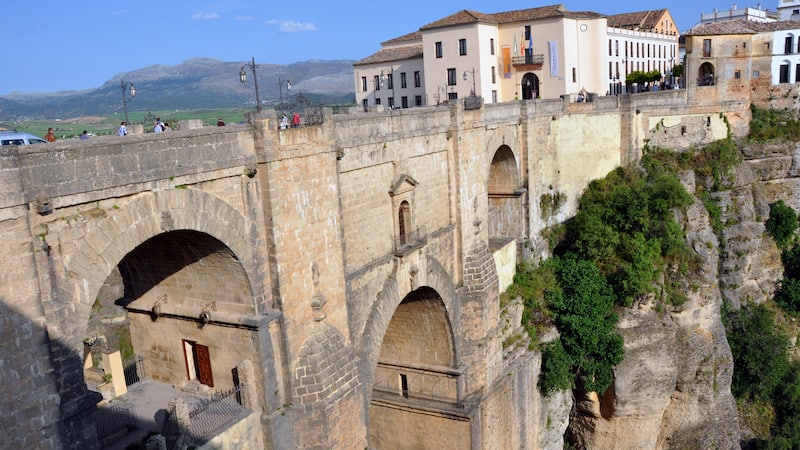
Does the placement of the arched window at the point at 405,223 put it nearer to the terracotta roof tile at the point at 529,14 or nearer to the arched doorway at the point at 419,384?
the arched doorway at the point at 419,384

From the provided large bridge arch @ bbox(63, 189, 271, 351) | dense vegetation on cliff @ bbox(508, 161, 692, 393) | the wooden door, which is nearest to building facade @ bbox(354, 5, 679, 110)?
dense vegetation on cliff @ bbox(508, 161, 692, 393)

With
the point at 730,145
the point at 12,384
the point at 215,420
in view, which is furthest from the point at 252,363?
the point at 730,145

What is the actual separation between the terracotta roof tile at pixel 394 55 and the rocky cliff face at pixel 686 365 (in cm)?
2056

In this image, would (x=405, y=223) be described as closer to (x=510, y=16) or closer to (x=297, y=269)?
(x=297, y=269)

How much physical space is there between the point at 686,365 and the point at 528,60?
21.5 m

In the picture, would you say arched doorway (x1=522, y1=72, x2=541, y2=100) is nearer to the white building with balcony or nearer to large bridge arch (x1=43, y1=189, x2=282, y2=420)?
the white building with balcony

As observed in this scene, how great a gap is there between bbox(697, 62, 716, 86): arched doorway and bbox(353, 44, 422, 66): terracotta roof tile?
17.2 meters

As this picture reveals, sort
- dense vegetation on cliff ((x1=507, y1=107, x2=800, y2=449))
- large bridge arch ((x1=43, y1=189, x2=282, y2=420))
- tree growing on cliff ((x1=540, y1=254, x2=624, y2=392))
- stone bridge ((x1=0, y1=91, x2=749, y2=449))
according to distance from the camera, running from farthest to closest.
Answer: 1. dense vegetation on cliff ((x1=507, y1=107, x2=800, y2=449))
2. tree growing on cliff ((x1=540, y1=254, x2=624, y2=392))
3. large bridge arch ((x1=43, y1=189, x2=282, y2=420))
4. stone bridge ((x1=0, y1=91, x2=749, y2=449))

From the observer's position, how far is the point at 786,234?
3472 cm

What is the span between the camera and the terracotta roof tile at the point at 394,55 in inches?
1818

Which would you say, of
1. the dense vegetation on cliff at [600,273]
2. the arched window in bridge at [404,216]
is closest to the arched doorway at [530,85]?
the dense vegetation on cliff at [600,273]

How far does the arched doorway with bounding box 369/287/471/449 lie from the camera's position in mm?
20203

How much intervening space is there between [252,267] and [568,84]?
3307 centimetres

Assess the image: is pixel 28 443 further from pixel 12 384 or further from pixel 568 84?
pixel 568 84
